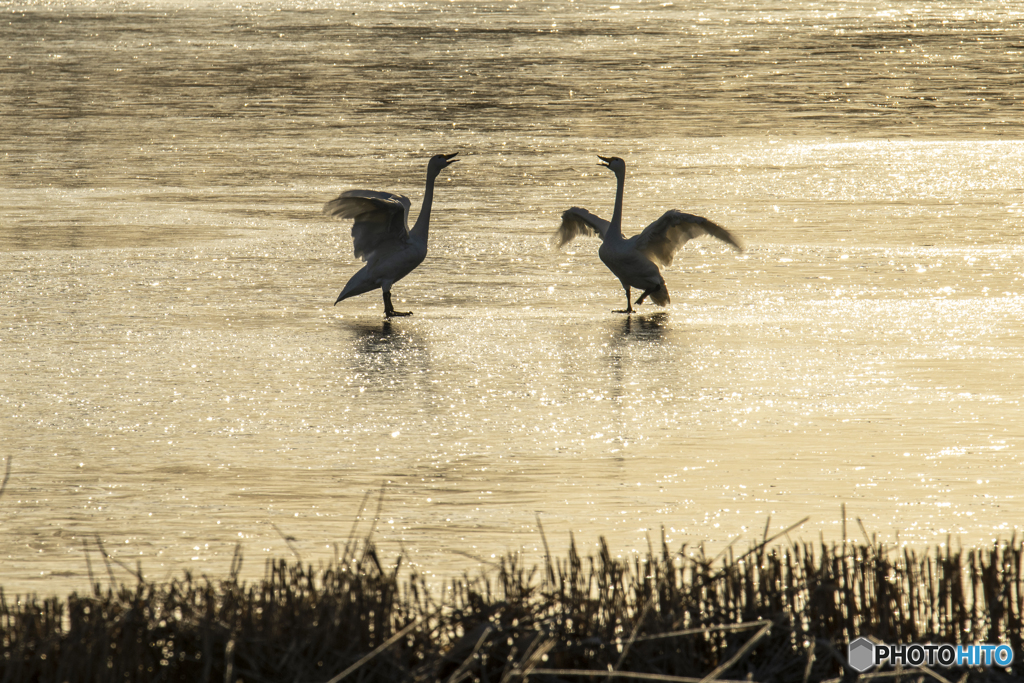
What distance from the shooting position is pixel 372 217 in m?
11.5

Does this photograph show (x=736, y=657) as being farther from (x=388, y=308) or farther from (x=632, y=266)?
(x=388, y=308)

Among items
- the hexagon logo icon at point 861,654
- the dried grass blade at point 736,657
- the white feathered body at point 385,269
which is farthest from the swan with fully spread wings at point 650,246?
the dried grass blade at point 736,657

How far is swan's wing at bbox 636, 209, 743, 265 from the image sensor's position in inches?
447

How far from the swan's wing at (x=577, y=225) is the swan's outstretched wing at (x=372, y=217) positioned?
1605 millimetres

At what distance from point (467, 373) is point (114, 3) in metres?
77.7

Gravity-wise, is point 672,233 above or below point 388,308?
above

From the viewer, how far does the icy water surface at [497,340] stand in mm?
6016

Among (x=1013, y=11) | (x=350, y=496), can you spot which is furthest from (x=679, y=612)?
(x=1013, y=11)

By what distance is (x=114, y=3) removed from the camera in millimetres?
81000

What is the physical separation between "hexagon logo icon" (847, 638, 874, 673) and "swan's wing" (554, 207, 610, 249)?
7.86 meters

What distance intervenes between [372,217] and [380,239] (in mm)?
188

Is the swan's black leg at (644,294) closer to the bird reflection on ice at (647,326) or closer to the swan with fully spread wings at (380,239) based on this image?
the bird reflection on ice at (647,326)

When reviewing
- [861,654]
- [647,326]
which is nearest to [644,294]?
[647,326]

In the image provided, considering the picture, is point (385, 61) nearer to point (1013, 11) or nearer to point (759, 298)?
point (759, 298)
